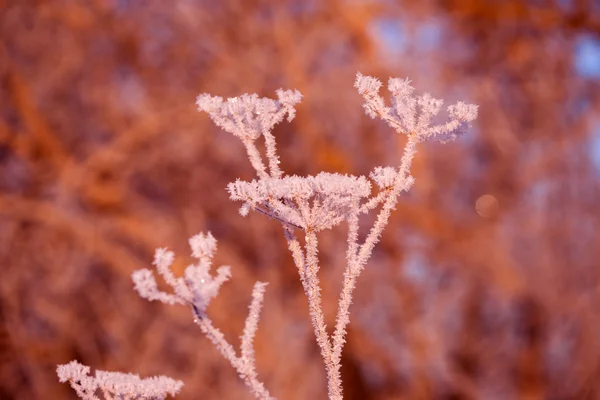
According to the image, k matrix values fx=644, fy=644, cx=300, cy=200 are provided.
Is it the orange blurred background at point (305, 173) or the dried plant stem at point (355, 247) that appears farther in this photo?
the orange blurred background at point (305, 173)

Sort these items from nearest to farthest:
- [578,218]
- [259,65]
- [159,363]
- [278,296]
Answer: [259,65], [278,296], [159,363], [578,218]

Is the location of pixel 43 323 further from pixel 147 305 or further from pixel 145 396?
pixel 145 396

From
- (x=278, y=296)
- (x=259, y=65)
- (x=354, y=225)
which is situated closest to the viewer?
(x=354, y=225)

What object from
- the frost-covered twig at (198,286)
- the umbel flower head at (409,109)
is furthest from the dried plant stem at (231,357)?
the umbel flower head at (409,109)

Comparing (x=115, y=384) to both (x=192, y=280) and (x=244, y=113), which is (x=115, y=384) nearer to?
(x=192, y=280)

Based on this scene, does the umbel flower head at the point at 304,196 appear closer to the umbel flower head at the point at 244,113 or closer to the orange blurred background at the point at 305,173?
the umbel flower head at the point at 244,113

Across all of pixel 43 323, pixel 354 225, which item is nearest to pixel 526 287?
pixel 43 323

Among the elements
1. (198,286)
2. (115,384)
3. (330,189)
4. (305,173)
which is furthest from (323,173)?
(305,173)
